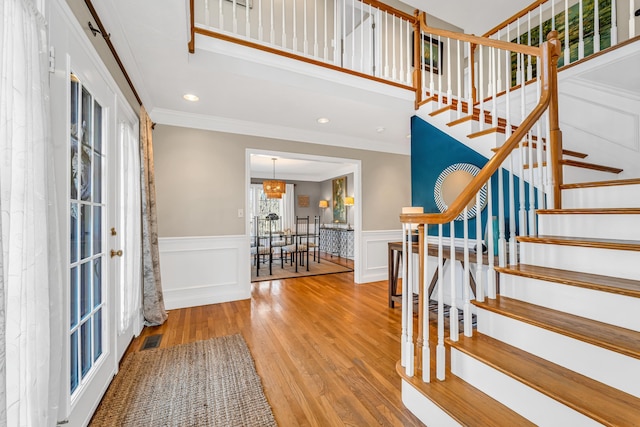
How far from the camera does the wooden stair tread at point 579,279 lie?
128 cm

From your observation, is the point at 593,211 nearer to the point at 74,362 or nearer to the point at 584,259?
the point at 584,259

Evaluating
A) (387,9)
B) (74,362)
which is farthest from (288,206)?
(74,362)

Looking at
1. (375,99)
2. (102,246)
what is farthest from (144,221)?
(375,99)

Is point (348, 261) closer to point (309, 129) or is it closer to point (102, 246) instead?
point (309, 129)

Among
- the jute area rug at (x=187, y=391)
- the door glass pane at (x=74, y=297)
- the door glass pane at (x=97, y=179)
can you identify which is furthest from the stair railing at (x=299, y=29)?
the jute area rug at (x=187, y=391)

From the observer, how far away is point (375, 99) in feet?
10.1

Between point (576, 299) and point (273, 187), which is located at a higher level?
point (273, 187)

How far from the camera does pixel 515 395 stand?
1279 millimetres

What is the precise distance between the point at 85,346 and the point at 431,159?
345 centimetres

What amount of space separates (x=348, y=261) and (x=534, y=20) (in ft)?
17.8

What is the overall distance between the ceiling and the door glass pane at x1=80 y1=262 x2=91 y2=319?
5.05 ft

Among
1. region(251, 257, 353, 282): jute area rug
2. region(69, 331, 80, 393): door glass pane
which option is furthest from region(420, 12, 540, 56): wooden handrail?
region(251, 257, 353, 282): jute area rug

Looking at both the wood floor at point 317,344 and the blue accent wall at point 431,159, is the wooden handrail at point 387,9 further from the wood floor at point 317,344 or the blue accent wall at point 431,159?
the wood floor at point 317,344

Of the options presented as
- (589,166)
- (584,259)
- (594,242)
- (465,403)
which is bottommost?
(465,403)
